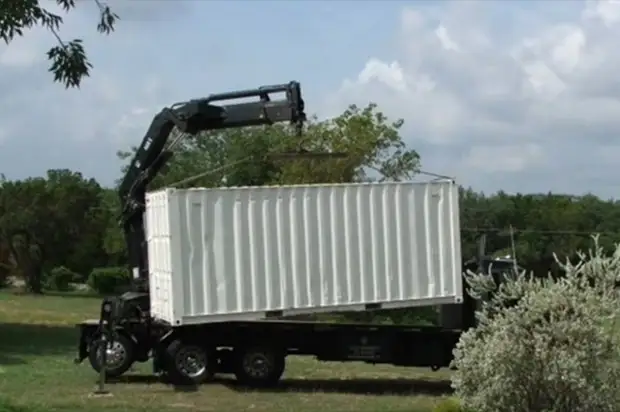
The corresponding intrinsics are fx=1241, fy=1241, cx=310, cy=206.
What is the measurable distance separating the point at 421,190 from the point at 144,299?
5.17 m

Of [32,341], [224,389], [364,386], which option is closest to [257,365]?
[224,389]

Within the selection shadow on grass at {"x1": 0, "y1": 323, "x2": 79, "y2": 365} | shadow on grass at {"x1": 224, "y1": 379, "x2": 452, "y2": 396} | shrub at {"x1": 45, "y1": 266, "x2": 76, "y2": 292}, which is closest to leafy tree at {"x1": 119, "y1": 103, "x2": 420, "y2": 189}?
shadow on grass at {"x1": 0, "y1": 323, "x2": 79, "y2": 365}

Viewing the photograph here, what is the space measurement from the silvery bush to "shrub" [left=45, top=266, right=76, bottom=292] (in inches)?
2568

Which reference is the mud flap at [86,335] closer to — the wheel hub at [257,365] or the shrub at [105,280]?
the wheel hub at [257,365]

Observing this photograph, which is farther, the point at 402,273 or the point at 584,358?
the point at 402,273

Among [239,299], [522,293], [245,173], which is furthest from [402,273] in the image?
[245,173]

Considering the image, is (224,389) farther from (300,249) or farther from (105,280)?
(105,280)

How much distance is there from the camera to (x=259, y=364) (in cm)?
2116

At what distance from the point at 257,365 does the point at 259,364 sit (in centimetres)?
4

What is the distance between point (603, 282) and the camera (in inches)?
466

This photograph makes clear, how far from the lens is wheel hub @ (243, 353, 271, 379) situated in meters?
21.1

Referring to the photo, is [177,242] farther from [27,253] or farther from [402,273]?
[27,253]

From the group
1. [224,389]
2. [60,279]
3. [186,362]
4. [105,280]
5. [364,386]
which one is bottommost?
[364,386]

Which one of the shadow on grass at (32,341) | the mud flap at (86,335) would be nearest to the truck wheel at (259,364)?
the mud flap at (86,335)
